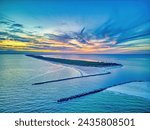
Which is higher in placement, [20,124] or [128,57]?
[128,57]

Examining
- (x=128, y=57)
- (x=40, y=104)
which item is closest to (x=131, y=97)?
(x=128, y=57)

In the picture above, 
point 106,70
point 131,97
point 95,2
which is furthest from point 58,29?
point 131,97

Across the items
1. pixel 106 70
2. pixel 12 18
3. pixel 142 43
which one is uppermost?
pixel 12 18

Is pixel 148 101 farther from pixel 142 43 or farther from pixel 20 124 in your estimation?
pixel 20 124

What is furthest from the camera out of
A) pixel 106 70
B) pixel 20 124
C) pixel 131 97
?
pixel 106 70

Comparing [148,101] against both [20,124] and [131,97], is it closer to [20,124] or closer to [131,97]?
[131,97]

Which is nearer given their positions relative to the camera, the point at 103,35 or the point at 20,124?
the point at 20,124

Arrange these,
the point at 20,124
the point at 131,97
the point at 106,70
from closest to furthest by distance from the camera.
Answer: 1. the point at 20,124
2. the point at 131,97
3. the point at 106,70
